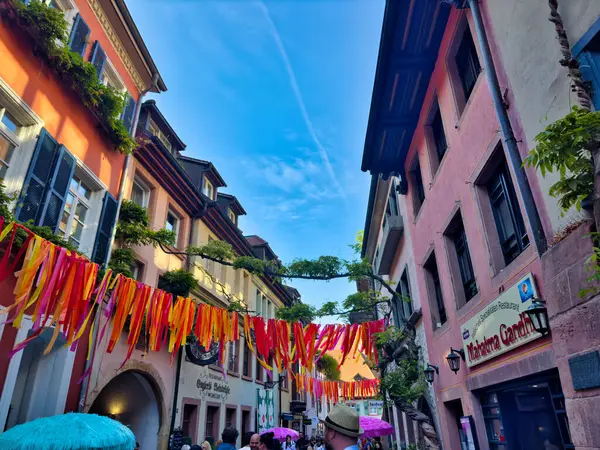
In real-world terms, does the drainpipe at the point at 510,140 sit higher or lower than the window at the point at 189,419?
higher

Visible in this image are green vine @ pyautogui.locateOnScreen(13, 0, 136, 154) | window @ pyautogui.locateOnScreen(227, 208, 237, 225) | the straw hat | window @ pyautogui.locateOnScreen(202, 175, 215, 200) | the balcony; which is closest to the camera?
the straw hat

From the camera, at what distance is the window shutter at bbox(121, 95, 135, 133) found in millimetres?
11656

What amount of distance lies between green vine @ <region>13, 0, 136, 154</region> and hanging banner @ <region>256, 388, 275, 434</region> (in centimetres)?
1578

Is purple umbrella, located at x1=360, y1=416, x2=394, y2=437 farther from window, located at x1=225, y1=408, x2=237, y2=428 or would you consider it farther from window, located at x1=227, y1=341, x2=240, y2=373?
window, located at x1=227, y1=341, x2=240, y2=373

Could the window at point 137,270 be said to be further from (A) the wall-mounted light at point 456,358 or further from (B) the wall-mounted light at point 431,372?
(A) the wall-mounted light at point 456,358

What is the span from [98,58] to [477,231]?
976cm

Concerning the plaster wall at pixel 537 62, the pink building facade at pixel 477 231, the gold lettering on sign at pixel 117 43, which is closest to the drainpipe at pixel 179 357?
the gold lettering on sign at pixel 117 43

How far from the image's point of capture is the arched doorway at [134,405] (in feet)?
40.7

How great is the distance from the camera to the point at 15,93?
7.38m

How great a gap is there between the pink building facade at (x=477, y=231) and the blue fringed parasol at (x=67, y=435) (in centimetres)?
554

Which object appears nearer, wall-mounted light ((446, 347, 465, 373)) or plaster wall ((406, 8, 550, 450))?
plaster wall ((406, 8, 550, 450))

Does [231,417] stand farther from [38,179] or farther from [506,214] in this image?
[506,214]

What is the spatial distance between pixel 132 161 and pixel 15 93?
532cm

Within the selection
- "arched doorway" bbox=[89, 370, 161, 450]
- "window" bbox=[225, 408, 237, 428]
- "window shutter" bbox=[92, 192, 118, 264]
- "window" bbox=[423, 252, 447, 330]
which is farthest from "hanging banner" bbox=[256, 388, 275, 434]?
"window shutter" bbox=[92, 192, 118, 264]
